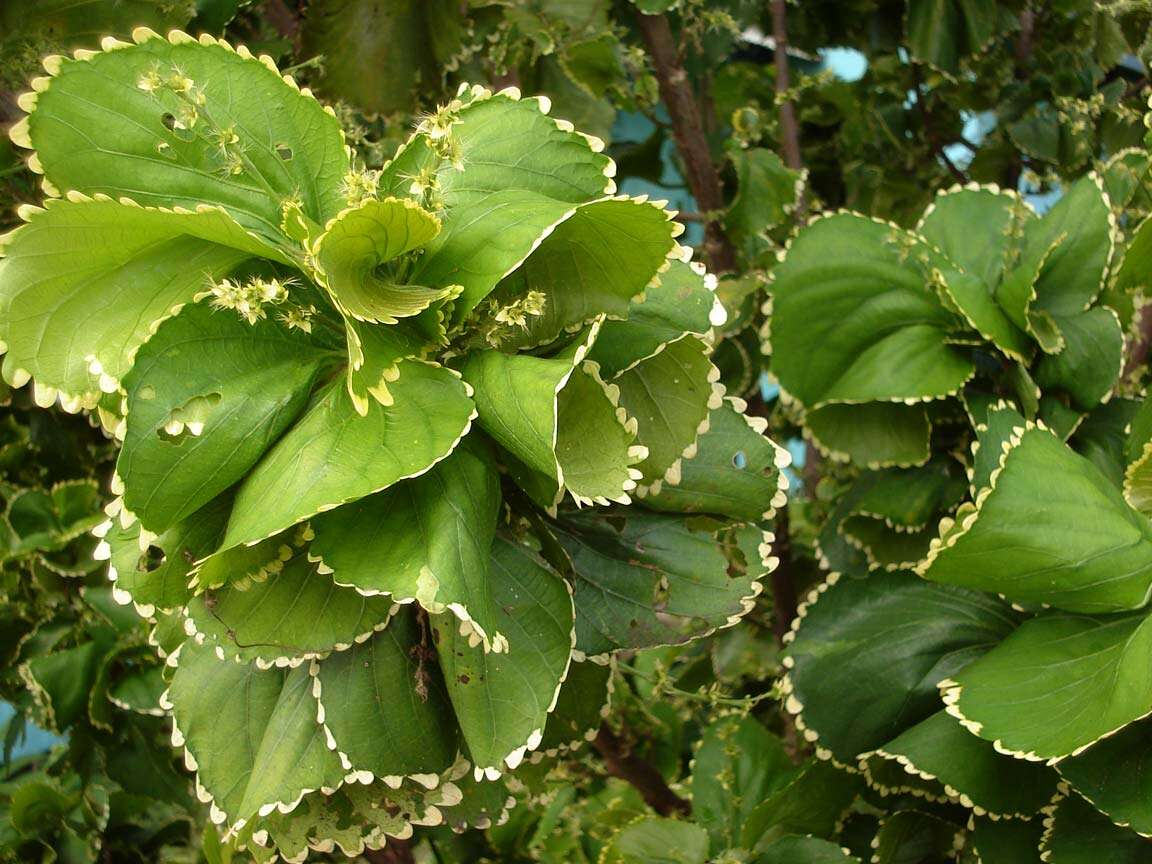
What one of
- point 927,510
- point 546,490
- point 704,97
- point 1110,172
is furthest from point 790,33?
point 546,490

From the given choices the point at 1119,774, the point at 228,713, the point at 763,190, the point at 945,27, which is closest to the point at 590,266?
the point at 228,713

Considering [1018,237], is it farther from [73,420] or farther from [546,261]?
[73,420]

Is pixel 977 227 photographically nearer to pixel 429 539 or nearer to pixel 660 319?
pixel 660 319

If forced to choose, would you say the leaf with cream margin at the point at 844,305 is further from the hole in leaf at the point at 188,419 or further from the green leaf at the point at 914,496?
the hole in leaf at the point at 188,419

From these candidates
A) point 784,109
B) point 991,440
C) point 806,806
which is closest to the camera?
point 991,440

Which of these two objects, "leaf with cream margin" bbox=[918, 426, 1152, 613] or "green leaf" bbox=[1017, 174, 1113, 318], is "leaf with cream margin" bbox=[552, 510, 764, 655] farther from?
"green leaf" bbox=[1017, 174, 1113, 318]

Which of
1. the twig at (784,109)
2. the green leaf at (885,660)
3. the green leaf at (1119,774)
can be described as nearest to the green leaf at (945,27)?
the twig at (784,109)
